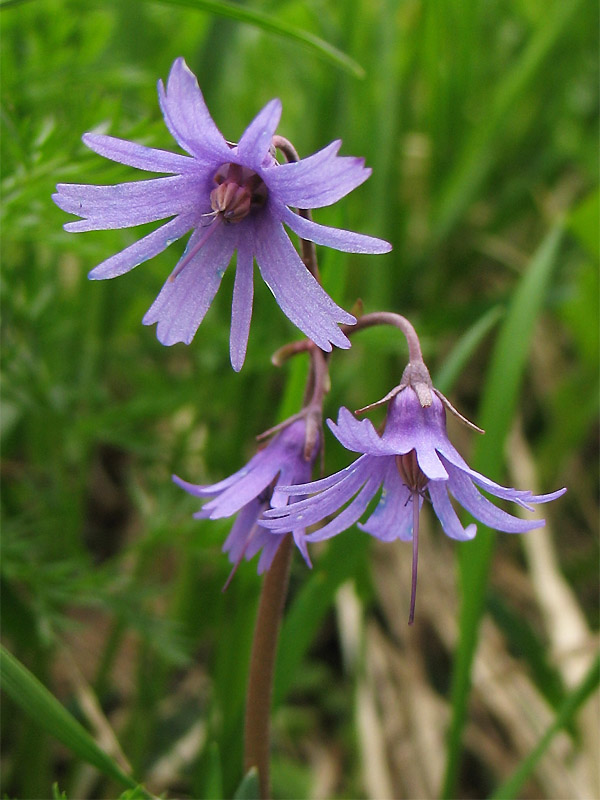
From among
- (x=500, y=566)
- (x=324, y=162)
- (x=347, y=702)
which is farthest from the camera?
(x=500, y=566)

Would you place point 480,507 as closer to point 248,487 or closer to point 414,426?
point 414,426

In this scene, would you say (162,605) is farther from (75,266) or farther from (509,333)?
(509,333)

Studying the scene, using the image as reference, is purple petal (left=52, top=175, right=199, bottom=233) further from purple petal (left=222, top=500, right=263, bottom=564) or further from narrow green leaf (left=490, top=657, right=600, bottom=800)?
narrow green leaf (left=490, top=657, right=600, bottom=800)

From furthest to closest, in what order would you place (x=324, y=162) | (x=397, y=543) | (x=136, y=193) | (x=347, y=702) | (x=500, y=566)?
(x=500, y=566) < (x=397, y=543) < (x=347, y=702) < (x=136, y=193) < (x=324, y=162)

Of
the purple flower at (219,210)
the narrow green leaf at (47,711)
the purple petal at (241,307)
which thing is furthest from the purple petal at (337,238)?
the narrow green leaf at (47,711)

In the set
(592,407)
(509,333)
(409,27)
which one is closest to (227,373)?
(509,333)

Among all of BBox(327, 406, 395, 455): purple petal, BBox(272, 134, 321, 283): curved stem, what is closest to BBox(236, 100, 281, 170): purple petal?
BBox(272, 134, 321, 283): curved stem

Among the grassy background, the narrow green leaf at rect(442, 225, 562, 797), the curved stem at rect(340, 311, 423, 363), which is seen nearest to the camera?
the curved stem at rect(340, 311, 423, 363)

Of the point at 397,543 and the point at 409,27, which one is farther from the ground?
the point at 409,27
